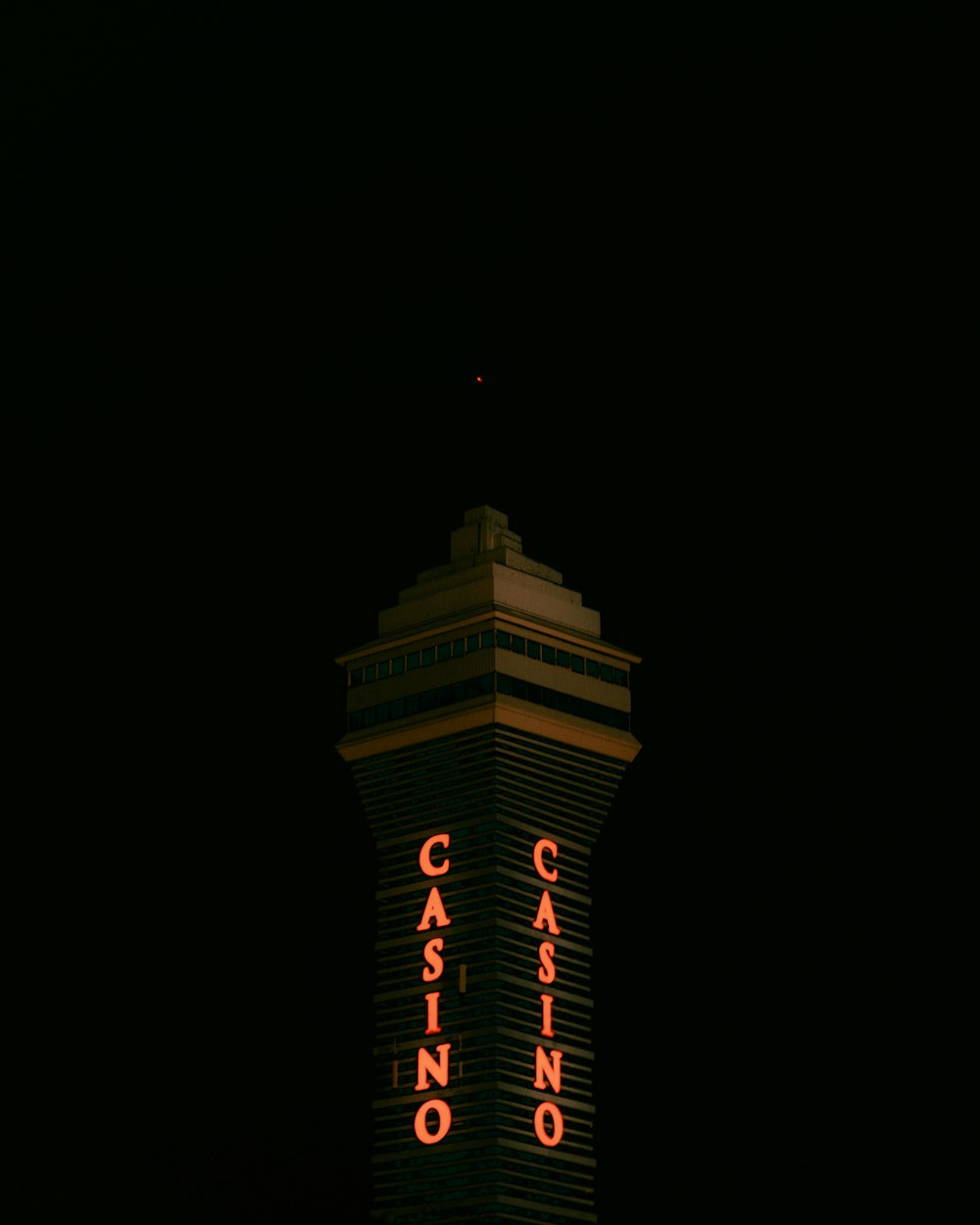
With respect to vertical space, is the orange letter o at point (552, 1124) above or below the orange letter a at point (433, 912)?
below

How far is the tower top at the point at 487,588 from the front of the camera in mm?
177875

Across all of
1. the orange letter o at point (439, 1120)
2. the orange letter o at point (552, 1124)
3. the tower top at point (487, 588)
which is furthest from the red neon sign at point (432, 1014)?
the tower top at point (487, 588)

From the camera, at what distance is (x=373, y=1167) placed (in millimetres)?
168250

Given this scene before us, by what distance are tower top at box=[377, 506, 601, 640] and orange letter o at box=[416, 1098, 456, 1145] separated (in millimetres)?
35844

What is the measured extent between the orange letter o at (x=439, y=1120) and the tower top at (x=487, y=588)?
35844 mm

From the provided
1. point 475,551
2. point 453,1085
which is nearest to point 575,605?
point 475,551

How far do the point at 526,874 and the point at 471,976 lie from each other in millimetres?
8881

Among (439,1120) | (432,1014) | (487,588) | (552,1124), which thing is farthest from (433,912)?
(487,588)

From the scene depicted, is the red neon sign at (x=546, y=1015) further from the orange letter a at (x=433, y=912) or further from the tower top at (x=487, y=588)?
the tower top at (x=487, y=588)

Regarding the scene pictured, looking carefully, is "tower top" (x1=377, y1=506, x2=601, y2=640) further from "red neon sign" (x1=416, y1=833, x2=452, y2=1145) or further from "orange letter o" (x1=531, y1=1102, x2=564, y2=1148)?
"orange letter o" (x1=531, y1=1102, x2=564, y2=1148)

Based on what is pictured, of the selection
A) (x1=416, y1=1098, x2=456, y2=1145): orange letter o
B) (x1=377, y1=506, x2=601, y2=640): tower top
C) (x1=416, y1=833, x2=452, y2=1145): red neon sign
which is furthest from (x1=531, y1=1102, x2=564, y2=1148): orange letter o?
(x1=377, y1=506, x2=601, y2=640): tower top

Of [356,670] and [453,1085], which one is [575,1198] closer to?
[453,1085]

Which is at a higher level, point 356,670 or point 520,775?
point 356,670

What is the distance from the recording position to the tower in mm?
164625
